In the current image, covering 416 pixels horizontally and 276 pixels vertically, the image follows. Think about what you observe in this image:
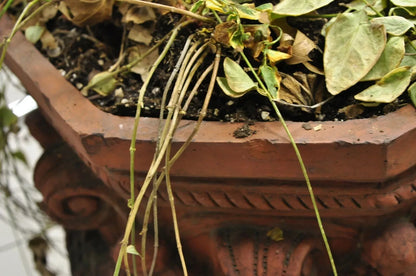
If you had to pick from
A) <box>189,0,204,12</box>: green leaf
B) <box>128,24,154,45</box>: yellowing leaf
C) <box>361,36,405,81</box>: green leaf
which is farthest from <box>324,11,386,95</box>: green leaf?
<box>128,24,154,45</box>: yellowing leaf

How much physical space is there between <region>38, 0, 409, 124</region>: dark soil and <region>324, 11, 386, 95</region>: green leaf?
0.10 ft

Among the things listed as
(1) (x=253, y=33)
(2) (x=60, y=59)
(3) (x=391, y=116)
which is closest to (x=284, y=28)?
(1) (x=253, y=33)

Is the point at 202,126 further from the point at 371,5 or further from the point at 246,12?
the point at 371,5

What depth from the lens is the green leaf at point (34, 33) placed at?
0.81 metres

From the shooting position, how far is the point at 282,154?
1.87 feet

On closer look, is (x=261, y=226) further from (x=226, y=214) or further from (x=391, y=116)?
(x=391, y=116)

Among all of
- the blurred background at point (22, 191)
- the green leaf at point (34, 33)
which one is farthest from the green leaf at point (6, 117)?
the green leaf at point (34, 33)

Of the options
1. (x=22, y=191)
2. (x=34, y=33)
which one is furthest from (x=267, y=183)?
(x=22, y=191)

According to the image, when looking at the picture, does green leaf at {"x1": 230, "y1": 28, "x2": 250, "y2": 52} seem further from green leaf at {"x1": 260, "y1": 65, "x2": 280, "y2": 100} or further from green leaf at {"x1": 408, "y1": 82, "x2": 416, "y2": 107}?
green leaf at {"x1": 408, "y1": 82, "x2": 416, "y2": 107}

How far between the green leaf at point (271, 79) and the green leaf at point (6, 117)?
43 centimetres

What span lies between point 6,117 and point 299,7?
48 cm

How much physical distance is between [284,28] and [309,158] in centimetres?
18

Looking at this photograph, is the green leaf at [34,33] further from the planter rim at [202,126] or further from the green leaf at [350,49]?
the green leaf at [350,49]

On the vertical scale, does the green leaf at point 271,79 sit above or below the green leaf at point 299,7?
below
